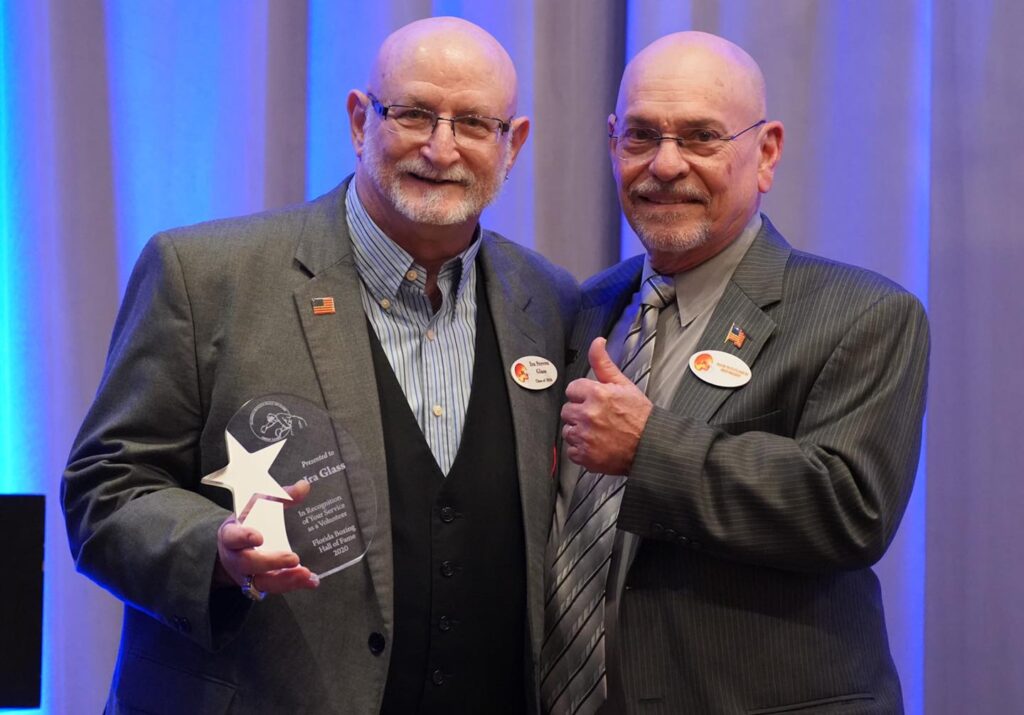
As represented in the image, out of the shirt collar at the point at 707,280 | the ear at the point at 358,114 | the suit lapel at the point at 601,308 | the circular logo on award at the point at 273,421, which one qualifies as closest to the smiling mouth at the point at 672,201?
the shirt collar at the point at 707,280

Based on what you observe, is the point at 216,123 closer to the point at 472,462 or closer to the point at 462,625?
the point at 472,462

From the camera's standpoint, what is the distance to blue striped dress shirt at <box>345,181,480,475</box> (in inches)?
91.1

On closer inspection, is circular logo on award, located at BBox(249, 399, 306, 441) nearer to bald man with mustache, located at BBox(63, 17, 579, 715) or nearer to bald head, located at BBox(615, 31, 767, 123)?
bald man with mustache, located at BBox(63, 17, 579, 715)

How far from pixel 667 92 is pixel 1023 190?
1.33 meters

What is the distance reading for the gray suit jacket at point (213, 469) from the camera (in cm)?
209

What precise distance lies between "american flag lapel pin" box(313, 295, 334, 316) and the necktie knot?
668 millimetres

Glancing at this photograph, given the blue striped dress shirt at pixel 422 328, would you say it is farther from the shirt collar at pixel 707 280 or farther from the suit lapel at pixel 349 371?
the shirt collar at pixel 707 280

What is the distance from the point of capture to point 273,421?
1.96 m

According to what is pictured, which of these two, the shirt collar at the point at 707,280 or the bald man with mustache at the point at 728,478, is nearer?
the bald man with mustache at the point at 728,478

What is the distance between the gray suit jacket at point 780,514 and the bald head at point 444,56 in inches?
27.8

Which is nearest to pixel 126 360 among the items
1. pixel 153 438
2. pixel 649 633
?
pixel 153 438

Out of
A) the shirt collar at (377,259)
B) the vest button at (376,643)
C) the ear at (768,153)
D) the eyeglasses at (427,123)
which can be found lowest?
the vest button at (376,643)

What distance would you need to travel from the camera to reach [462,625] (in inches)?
88.0

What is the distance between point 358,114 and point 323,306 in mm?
480
